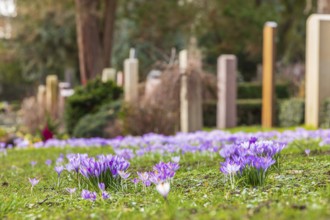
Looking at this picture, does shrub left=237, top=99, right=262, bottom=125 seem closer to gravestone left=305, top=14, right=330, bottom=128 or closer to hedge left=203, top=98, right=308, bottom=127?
hedge left=203, top=98, right=308, bottom=127

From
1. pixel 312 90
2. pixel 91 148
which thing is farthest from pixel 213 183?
pixel 312 90

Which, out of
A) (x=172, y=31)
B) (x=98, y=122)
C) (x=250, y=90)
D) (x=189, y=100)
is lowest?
(x=98, y=122)

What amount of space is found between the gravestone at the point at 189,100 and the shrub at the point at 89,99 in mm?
4257

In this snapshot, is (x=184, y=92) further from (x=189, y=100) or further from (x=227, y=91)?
(x=227, y=91)

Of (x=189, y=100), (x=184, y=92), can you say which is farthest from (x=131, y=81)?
(x=189, y=100)

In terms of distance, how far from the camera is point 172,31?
36344 millimetres

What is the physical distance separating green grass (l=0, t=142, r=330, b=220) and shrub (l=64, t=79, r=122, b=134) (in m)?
12.9

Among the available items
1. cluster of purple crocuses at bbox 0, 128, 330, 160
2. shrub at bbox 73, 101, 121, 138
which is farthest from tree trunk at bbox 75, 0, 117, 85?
cluster of purple crocuses at bbox 0, 128, 330, 160

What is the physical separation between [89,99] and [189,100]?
4.89 meters

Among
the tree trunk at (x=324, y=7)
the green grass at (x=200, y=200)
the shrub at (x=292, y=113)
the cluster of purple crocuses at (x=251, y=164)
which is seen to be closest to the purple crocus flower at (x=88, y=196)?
the green grass at (x=200, y=200)

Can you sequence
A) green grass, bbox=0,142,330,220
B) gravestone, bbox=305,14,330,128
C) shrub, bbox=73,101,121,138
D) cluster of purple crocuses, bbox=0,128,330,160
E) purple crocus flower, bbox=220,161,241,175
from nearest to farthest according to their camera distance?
green grass, bbox=0,142,330,220 → purple crocus flower, bbox=220,161,241,175 → cluster of purple crocuses, bbox=0,128,330,160 → gravestone, bbox=305,14,330,128 → shrub, bbox=73,101,121,138

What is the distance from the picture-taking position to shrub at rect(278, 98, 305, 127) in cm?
1655

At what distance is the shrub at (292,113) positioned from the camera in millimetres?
16547

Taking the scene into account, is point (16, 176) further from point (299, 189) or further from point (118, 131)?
point (118, 131)
